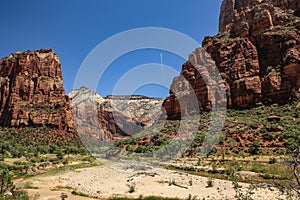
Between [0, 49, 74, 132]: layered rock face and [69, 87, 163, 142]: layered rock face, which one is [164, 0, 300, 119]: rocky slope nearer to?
[0, 49, 74, 132]: layered rock face

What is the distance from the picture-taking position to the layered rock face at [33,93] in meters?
85.2

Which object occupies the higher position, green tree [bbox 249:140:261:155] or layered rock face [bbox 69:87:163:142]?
layered rock face [bbox 69:87:163:142]

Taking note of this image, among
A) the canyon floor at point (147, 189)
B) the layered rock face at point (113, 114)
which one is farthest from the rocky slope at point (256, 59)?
the layered rock face at point (113, 114)

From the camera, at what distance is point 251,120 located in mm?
51688

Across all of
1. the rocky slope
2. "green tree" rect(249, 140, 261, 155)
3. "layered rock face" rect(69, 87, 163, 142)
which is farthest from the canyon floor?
"layered rock face" rect(69, 87, 163, 142)

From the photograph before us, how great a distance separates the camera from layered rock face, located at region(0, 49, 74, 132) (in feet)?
279

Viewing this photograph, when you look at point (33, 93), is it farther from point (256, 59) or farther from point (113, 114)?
point (256, 59)

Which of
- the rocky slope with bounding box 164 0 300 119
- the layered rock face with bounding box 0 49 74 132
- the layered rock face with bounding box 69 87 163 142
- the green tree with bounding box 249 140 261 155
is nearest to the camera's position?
the green tree with bounding box 249 140 261 155

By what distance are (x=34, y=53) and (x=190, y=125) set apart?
75377mm

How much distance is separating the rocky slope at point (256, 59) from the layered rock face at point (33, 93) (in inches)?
1607

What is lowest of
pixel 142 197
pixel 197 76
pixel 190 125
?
pixel 142 197

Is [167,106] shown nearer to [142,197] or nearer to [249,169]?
[249,169]

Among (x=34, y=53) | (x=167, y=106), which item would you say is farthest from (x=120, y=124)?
(x=167, y=106)

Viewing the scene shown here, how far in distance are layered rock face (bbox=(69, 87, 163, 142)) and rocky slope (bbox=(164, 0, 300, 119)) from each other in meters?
52.8
